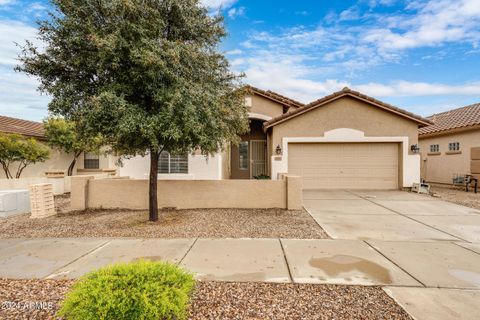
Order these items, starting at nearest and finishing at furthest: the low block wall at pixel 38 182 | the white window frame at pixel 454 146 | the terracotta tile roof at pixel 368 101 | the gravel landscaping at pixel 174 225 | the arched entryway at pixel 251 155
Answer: the gravel landscaping at pixel 174 225 → the low block wall at pixel 38 182 → the terracotta tile roof at pixel 368 101 → the white window frame at pixel 454 146 → the arched entryway at pixel 251 155

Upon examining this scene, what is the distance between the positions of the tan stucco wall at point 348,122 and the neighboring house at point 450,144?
6.76ft

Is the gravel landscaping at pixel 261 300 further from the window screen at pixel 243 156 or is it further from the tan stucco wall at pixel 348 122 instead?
the window screen at pixel 243 156

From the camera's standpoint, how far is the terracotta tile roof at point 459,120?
1377 cm

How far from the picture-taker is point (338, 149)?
13289mm

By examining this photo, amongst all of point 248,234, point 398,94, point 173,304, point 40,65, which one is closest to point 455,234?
point 248,234

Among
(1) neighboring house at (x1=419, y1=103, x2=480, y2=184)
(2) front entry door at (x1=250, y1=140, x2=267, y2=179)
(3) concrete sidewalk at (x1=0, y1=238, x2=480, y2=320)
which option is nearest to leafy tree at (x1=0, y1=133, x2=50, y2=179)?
(3) concrete sidewalk at (x1=0, y1=238, x2=480, y2=320)

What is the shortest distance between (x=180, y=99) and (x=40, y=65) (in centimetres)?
377

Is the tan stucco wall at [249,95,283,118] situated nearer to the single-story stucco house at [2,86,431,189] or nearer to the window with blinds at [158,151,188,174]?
the single-story stucco house at [2,86,431,189]

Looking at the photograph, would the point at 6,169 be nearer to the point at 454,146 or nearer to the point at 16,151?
the point at 16,151

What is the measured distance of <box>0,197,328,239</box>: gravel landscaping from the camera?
6242 mm

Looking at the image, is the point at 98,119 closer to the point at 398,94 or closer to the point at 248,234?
the point at 248,234

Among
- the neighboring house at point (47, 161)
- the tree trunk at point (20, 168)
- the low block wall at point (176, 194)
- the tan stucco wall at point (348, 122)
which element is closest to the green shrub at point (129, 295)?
the low block wall at point (176, 194)

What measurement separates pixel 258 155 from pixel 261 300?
44.3ft

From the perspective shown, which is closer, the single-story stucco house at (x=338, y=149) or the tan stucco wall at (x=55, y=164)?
the single-story stucco house at (x=338, y=149)
